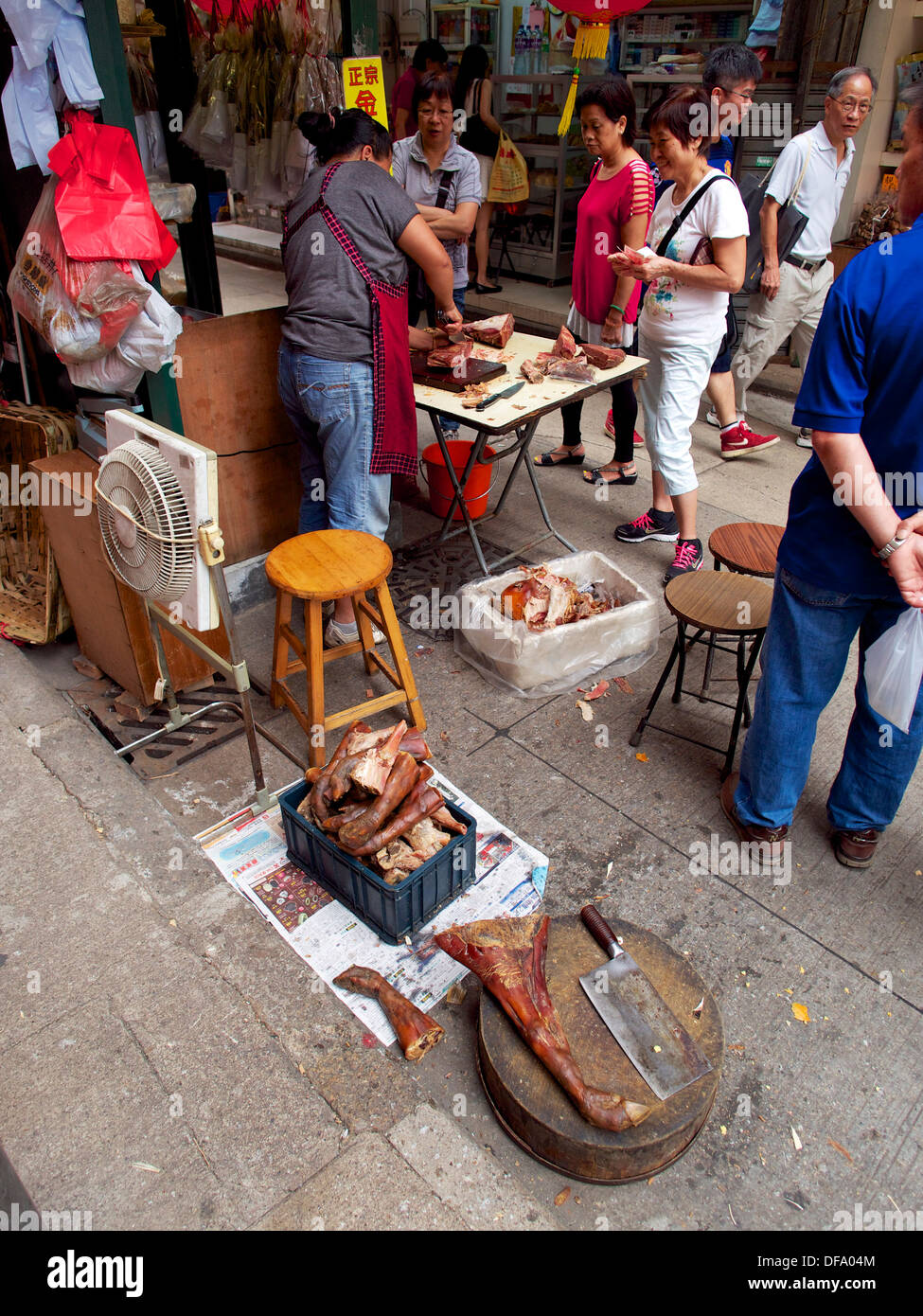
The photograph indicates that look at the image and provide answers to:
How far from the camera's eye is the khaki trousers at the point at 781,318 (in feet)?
18.8

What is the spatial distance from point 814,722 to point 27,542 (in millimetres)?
3812

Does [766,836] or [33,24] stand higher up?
[33,24]

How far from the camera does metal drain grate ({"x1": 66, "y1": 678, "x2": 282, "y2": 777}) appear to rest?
3.47 meters

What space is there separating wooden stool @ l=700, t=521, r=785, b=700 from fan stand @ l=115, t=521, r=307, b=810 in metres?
1.78

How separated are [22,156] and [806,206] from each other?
4528mm

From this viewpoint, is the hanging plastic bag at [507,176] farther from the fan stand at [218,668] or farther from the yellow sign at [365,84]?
the fan stand at [218,668]

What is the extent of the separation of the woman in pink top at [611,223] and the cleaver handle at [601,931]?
11.7ft

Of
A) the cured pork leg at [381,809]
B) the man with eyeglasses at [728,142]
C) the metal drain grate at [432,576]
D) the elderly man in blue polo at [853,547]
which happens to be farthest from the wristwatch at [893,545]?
the man with eyeglasses at [728,142]

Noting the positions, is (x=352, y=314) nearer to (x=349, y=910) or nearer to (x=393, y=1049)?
(x=349, y=910)

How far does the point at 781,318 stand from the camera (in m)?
5.90

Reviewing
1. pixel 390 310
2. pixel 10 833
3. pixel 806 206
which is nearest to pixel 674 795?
pixel 390 310

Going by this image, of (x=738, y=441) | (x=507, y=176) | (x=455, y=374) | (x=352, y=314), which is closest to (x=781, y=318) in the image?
(x=738, y=441)

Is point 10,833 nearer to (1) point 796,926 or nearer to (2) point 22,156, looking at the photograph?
(2) point 22,156

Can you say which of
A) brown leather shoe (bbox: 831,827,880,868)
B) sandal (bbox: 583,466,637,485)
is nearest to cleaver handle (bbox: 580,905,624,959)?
brown leather shoe (bbox: 831,827,880,868)
